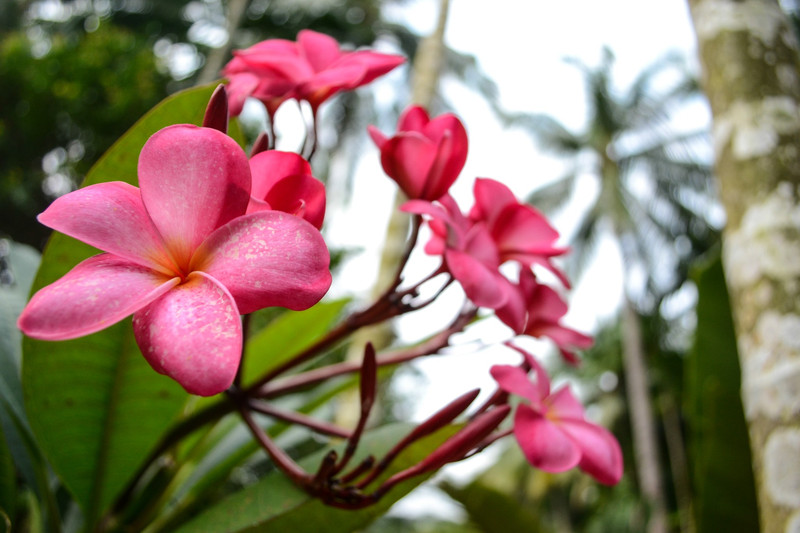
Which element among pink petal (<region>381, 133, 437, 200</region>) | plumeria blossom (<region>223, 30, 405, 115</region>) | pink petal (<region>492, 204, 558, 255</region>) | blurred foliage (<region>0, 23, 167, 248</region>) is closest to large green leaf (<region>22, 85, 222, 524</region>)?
plumeria blossom (<region>223, 30, 405, 115</region>)

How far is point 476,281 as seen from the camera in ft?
1.38

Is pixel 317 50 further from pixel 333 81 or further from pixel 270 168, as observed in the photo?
pixel 270 168

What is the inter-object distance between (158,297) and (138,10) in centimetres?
913

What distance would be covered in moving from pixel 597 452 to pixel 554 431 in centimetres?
4

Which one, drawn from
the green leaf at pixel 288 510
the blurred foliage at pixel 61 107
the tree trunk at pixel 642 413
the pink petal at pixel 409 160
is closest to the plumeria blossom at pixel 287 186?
the pink petal at pixel 409 160

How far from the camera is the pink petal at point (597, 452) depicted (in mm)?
451

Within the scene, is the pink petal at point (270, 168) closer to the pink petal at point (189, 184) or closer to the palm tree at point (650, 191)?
the pink petal at point (189, 184)

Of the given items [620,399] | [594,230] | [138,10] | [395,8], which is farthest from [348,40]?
[620,399]

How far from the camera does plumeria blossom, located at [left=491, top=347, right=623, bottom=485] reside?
424 millimetres

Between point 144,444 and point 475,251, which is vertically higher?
point 475,251

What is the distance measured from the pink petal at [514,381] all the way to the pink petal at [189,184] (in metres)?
0.22

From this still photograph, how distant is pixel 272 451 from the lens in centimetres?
48

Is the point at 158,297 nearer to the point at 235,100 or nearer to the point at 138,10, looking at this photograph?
the point at 235,100

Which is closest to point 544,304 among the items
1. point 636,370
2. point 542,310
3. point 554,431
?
point 542,310
